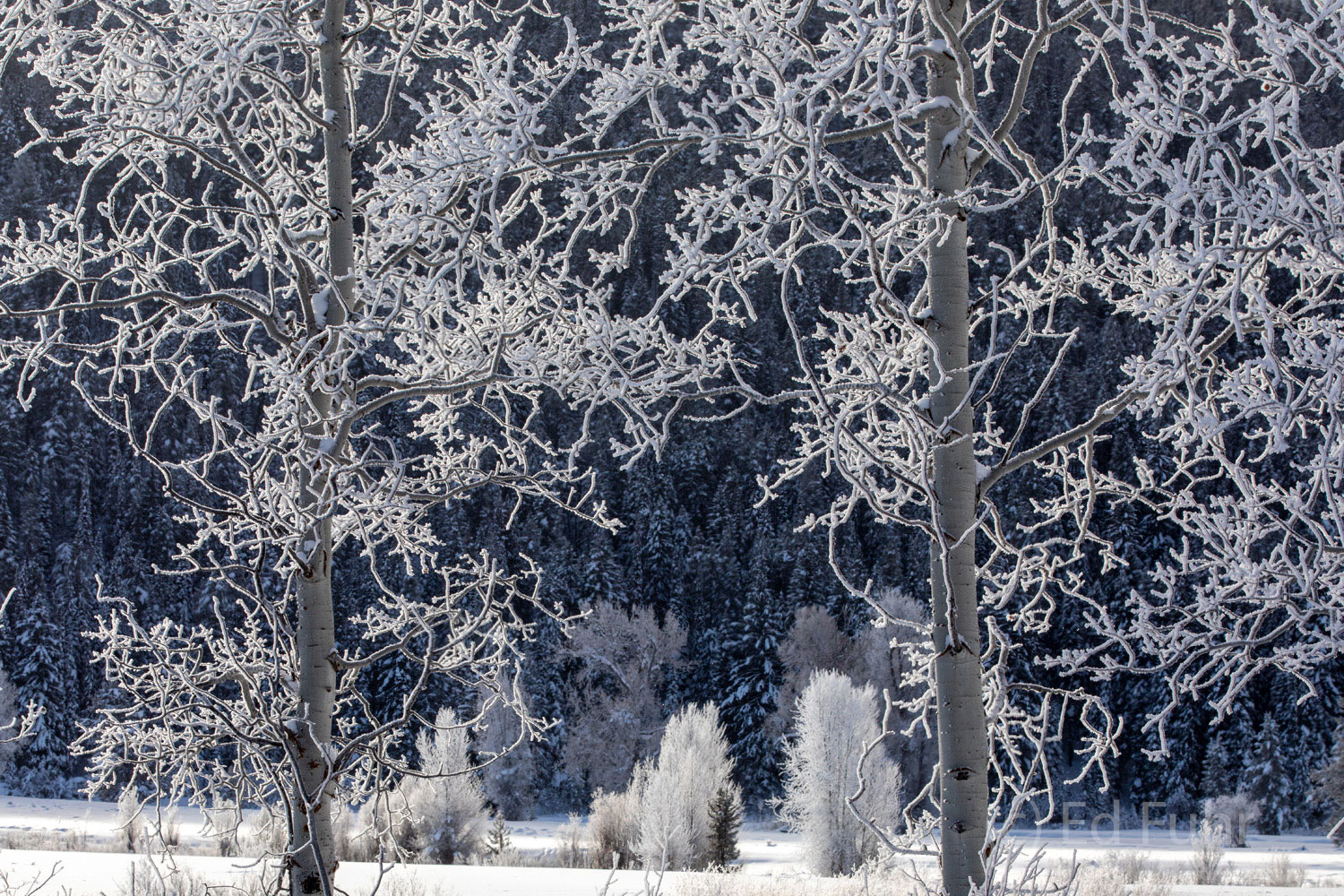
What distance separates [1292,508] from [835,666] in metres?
40.7

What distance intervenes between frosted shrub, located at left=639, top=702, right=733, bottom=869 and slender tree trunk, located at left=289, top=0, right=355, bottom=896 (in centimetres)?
1581

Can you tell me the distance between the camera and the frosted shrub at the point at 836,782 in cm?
2064

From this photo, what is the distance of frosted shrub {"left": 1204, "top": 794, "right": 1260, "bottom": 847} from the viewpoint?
31.2m

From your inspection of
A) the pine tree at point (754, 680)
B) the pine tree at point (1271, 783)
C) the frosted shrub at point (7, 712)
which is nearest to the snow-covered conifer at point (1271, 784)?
the pine tree at point (1271, 783)

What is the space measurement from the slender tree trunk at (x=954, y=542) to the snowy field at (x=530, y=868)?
27 centimetres

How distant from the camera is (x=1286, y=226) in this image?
2.59 m

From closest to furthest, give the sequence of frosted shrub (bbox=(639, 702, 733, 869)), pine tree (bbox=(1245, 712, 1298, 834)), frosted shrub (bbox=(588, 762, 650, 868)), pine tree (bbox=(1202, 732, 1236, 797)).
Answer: frosted shrub (bbox=(639, 702, 733, 869)) → frosted shrub (bbox=(588, 762, 650, 868)) → pine tree (bbox=(1245, 712, 1298, 834)) → pine tree (bbox=(1202, 732, 1236, 797))

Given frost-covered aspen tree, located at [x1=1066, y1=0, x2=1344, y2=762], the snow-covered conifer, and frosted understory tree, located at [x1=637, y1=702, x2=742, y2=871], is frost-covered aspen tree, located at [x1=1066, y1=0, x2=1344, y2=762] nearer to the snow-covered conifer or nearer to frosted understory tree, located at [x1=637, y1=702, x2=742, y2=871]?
frosted understory tree, located at [x1=637, y1=702, x2=742, y2=871]

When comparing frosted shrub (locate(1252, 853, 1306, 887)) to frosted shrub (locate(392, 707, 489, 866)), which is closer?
frosted shrub (locate(1252, 853, 1306, 887))

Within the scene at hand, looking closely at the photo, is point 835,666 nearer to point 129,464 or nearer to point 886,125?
point 886,125

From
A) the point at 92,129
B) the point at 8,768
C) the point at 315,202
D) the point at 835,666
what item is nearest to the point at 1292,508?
the point at 315,202

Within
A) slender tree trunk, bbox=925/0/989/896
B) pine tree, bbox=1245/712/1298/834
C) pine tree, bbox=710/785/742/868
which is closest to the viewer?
slender tree trunk, bbox=925/0/989/896

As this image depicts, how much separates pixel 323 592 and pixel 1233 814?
36867mm

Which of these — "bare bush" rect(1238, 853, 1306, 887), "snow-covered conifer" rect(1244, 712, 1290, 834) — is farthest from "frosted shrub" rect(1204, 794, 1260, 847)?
"bare bush" rect(1238, 853, 1306, 887)
